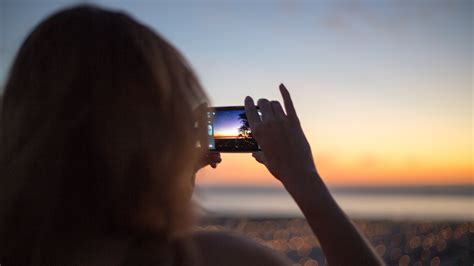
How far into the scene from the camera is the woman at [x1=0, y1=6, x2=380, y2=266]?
1.12 m

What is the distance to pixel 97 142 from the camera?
1117mm

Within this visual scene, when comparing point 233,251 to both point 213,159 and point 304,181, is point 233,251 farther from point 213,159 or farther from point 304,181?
point 213,159

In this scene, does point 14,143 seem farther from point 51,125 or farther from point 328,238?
point 328,238

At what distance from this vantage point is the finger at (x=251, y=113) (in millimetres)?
1348

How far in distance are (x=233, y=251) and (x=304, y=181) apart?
0.22m

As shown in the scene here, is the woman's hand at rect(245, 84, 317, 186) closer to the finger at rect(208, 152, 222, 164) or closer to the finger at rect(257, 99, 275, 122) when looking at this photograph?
the finger at rect(257, 99, 275, 122)

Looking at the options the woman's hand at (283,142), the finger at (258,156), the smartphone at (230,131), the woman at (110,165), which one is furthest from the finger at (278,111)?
the smartphone at (230,131)

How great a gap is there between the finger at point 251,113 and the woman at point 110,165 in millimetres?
199

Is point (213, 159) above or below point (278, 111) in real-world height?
below

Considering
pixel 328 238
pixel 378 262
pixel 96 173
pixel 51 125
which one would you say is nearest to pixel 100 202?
pixel 96 173

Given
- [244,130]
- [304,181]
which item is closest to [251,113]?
[304,181]

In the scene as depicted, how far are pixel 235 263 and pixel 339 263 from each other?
0.73 ft

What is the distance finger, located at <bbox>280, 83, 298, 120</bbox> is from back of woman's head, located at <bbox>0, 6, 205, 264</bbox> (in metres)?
0.26

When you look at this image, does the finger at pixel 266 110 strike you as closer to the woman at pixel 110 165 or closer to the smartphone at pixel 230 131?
the woman at pixel 110 165
